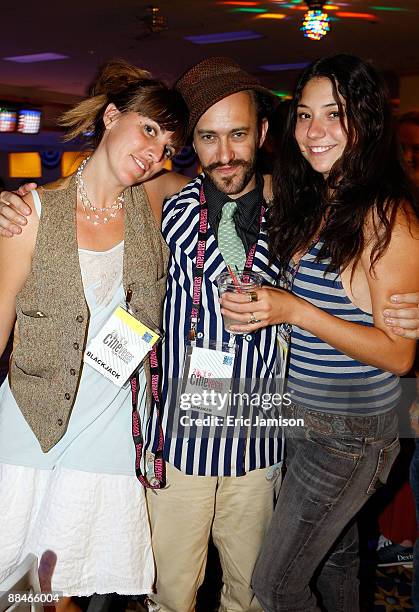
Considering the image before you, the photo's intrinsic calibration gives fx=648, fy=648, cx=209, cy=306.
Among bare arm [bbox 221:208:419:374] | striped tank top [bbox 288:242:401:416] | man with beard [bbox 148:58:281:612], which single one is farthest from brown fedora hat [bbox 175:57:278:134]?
bare arm [bbox 221:208:419:374]

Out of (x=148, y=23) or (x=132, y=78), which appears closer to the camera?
(x=132, y=78)

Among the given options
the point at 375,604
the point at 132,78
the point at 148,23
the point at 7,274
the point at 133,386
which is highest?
the point at 148,23

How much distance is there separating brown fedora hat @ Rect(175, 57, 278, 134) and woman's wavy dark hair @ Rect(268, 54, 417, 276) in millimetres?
212

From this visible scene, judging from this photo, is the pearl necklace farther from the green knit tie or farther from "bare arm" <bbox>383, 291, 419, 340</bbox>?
"bare arm" <bbox>383, 291, 419, 340</bbox>

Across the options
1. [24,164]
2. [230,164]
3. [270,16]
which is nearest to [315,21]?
[270,16]

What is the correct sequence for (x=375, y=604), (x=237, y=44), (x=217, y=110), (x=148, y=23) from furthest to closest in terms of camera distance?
(x=237, y=44)
(x=148, y=23)
(x=375, y=604)
(x=217, y=110)

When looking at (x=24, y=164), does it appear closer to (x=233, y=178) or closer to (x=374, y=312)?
(x=233, y=178)

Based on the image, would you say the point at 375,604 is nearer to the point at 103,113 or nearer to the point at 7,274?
the point at 7,274

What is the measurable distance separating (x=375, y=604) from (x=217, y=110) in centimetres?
211

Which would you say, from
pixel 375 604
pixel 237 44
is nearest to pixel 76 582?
pixel 375 604

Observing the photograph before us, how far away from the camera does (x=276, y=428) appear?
210 centimetres

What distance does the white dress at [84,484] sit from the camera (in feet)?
6.35

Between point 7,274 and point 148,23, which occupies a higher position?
point 148,23

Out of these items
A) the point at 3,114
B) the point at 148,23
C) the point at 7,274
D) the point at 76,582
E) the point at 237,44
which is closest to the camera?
the point at 7,274
